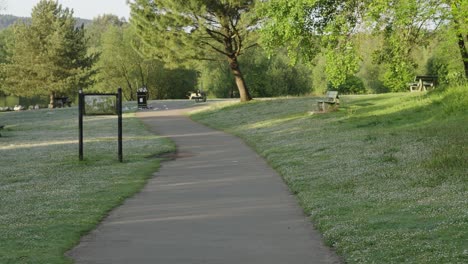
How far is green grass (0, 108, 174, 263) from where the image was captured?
8.38 meters

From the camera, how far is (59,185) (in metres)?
14.0

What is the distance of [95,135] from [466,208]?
22.6m

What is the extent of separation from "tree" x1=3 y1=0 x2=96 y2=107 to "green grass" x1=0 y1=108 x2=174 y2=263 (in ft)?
133

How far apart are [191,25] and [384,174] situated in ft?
100

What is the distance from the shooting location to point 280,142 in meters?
21.6

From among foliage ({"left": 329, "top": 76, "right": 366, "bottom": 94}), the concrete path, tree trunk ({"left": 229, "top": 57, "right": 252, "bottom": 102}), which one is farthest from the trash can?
the concrete path

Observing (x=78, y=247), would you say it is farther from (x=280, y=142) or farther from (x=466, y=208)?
(x=280, y=142)

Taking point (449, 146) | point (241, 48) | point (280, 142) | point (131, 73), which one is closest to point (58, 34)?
point (131, 73)

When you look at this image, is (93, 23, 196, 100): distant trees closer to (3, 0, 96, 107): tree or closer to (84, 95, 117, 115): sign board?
(3, 0, 96, 107): tree

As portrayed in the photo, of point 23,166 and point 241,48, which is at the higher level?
point 241,48

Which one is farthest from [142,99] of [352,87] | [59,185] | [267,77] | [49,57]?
[59,185]

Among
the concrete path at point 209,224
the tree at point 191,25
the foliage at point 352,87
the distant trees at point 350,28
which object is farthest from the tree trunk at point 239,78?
the foliage at point 352,87

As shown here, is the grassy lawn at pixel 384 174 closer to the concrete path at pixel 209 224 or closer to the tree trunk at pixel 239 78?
the concrete path at pixel 209 224

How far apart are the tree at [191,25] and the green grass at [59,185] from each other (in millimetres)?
13416
